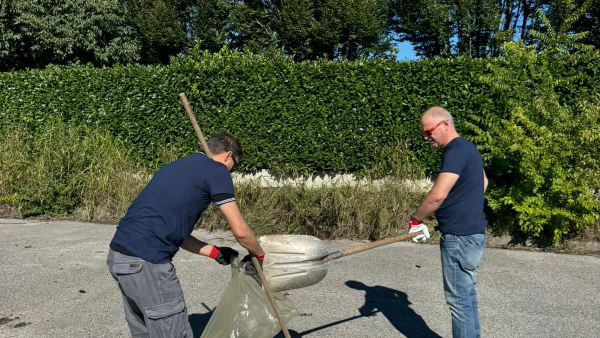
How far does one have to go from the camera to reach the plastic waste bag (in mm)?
Answer: 3320

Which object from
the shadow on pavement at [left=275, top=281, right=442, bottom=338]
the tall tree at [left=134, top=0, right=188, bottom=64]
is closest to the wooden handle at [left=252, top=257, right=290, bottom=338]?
the shadow on pavement at [left=275, top=281, right=442, bottom=338]

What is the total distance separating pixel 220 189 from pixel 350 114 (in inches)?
239

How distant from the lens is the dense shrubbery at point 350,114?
6609 mm

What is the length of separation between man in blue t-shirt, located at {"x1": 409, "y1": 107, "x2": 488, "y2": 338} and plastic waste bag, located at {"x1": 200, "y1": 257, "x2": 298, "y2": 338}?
4.00 ft

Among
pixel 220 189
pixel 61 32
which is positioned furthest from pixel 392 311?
pixel 61 32

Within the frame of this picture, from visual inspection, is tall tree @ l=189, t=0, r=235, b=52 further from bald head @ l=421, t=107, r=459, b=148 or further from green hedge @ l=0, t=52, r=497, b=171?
bald head @ l=421, t=107, r=459, b=148

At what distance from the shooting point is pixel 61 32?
20.0 meters

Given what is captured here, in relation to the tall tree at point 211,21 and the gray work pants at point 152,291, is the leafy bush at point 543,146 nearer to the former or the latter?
the gray work pants at point 152,291

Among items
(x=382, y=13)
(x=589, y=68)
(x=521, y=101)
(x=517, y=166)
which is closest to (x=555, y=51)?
(x=589, y=68)

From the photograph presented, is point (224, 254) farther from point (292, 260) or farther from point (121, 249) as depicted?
point (121, 249)

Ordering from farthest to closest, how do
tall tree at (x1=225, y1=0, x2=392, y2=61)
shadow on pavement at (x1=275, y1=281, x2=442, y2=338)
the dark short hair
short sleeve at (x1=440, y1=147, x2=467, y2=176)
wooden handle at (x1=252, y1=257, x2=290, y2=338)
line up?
1. tall tree at (x1=225, y1=0, x2=392, y2=61)
2. shadow on pavement at (x1=275, y1=281, x2=442, y2=338)
3. short sleeve at (x1=440, y1=147, x2=467, y2=176)
4. wooden handle at (x1=252, y1=257, x2=290, y2=338)
5. the dark short hair

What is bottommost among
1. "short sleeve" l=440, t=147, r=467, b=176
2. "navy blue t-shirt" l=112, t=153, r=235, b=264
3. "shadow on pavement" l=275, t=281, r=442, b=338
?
"shadow on pavement" l=275, t=281, r=442, b=338

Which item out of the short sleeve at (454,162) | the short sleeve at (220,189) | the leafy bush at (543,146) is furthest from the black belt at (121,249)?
the leafy bush at (543,146)

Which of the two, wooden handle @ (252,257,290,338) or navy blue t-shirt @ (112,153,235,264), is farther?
wooden handle @ (252,257,290,338)
